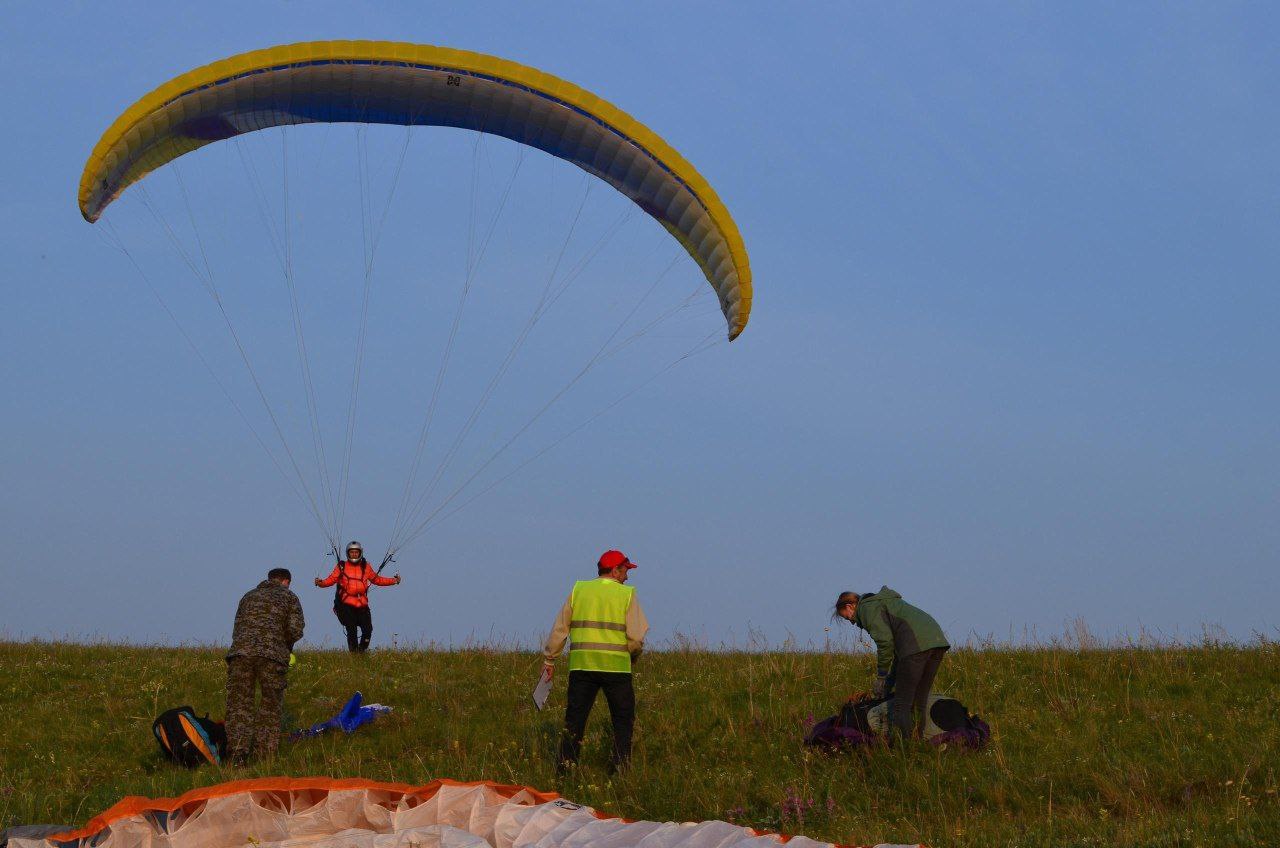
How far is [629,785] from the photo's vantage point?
970cm

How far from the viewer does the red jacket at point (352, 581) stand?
1678 centimetres

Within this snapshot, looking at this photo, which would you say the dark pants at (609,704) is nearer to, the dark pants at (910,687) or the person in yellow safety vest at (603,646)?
the person in yellow safety vest at (603,646)

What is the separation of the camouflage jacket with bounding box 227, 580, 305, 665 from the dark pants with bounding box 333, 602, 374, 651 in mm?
4829

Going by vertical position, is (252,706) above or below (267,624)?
below

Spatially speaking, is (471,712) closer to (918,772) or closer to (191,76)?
(918,772)

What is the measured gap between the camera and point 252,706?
1183 centimetres

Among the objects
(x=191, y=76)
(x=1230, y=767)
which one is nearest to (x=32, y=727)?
(x=191, y=76)

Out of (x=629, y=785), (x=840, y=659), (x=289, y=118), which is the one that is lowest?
(x=629, y=785)

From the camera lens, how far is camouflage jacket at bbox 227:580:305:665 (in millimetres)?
11727

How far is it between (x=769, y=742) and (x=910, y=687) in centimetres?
154

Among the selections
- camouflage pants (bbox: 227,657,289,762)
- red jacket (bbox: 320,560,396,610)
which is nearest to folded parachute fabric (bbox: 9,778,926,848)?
camouflage pants (bbox: 227,657,289,762)

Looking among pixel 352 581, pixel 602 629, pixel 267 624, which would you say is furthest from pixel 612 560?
pixel 352 581

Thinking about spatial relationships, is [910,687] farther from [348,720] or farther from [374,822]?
[348,720]

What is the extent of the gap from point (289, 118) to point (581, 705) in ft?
30.6
